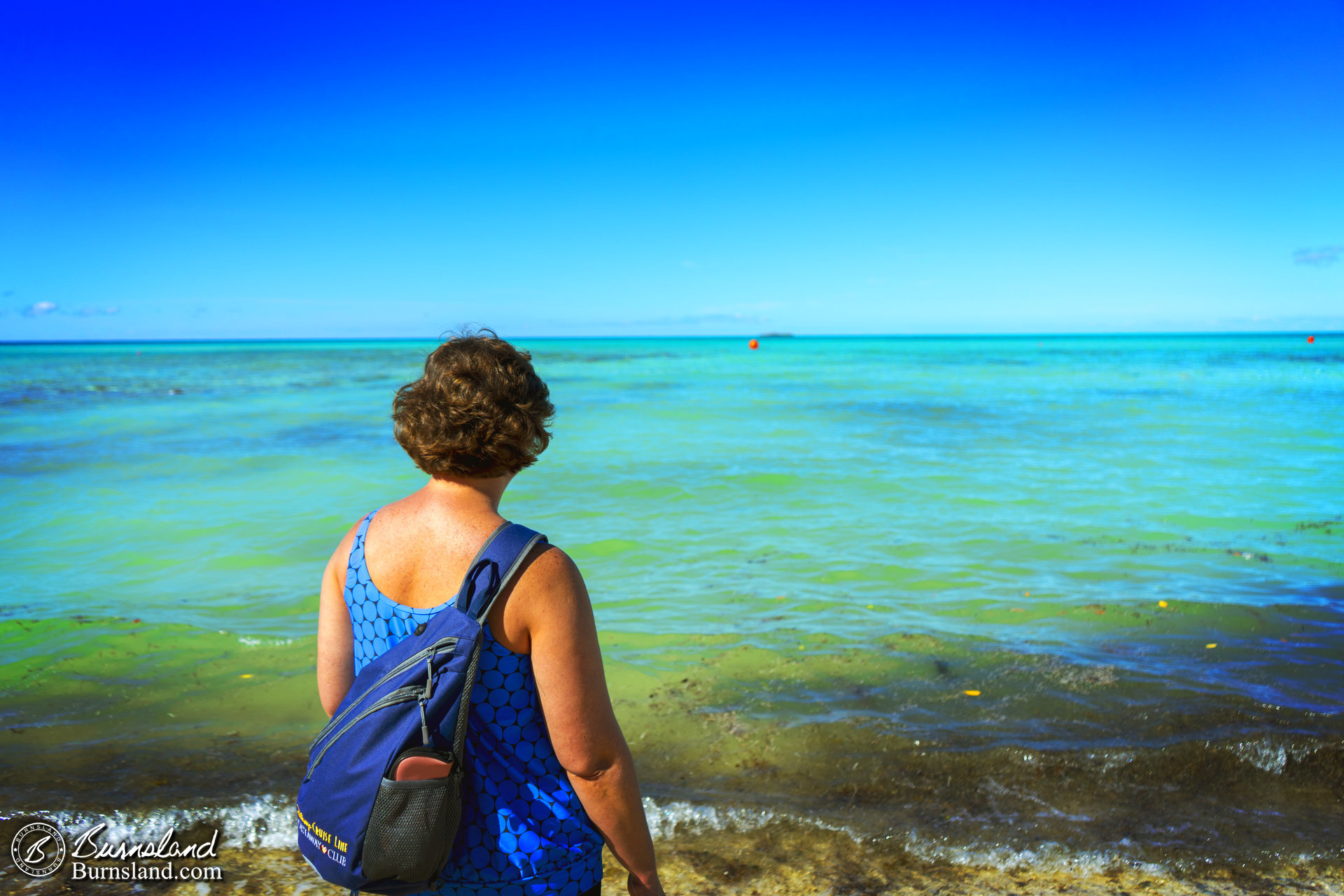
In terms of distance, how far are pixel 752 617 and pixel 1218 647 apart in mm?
2872

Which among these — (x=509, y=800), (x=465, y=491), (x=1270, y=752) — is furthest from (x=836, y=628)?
(x=465, y=491)

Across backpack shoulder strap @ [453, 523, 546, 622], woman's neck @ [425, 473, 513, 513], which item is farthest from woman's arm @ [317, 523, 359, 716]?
backpack shoulder strap @ [453, 523, 546, 622]

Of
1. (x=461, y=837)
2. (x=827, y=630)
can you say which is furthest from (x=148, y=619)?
(x=461, y=837)

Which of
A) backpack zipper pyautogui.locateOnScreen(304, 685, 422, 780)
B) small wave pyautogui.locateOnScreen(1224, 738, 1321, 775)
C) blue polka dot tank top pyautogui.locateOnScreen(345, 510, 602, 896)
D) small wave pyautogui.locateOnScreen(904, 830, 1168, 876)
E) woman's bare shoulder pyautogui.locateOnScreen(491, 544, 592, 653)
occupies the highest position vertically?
woman's bare shoulder pyautogui.locateOnScreen(491, 544, 592, 653)

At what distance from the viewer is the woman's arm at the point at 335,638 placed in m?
1.78

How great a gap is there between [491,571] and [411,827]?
1.49 ft

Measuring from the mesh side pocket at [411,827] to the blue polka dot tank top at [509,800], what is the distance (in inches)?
4.9

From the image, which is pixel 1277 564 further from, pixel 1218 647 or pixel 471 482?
pixel 471 482

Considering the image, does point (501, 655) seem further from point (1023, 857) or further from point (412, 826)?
point (1023, 857)

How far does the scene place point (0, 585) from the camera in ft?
22.5

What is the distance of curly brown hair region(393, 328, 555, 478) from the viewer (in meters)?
1.59

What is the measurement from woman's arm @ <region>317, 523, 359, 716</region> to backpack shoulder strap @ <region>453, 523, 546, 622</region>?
0.39m

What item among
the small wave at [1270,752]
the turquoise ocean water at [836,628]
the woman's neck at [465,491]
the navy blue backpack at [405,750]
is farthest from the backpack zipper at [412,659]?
the small wave at [1270,752]

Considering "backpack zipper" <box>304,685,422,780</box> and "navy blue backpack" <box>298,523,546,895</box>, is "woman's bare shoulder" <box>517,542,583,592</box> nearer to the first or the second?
"navy blue backpack" <box>298,523,546,895</box>
